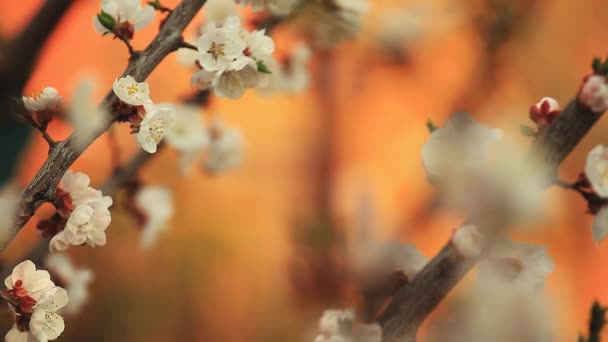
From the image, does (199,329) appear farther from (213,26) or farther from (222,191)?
(213,26)

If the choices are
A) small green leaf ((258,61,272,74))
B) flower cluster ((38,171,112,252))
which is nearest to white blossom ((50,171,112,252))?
flower cluster ((38,171,112,252))

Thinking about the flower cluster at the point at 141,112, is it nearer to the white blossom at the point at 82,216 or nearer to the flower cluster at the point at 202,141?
the white blossom at the point at 82,216

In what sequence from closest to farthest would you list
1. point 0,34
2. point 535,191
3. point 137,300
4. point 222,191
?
point 535,191, point 0,34, point 137,300, point 222,191

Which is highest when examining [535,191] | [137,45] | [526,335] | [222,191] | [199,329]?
[535,191]

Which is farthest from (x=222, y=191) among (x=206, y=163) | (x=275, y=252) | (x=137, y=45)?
(x=206, y=163)

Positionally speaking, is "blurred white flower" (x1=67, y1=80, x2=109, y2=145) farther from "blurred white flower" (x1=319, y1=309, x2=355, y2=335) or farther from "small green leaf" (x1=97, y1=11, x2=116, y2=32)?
"blurred white flower" (x1=319, y1=309, x2=355, y2=335)

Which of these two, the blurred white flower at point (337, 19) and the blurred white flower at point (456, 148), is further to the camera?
the blurred white flower at point (337, 19)

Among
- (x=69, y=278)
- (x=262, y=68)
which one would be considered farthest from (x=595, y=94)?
(x=69, y=278)

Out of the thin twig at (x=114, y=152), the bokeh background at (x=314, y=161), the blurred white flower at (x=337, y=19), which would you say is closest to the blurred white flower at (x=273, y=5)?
the blurred white flower at (x=337, y=19)
